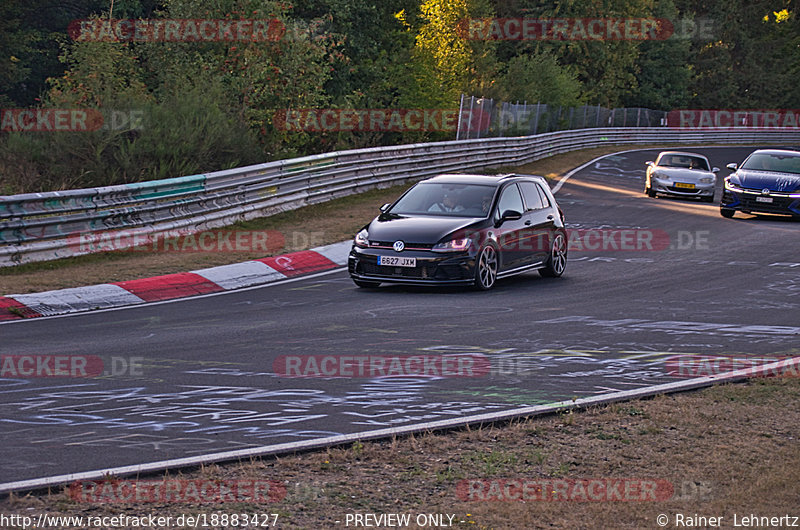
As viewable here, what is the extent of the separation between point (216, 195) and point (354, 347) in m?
9.20

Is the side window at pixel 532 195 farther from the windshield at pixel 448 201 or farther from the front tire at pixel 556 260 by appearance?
the windshield at pixel 448 201

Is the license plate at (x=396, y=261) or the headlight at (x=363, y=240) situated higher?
the headlight at (x=363, y=240)

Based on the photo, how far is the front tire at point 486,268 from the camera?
13.9m

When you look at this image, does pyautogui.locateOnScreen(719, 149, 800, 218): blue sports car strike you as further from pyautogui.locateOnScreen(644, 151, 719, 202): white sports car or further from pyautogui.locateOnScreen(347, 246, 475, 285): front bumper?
pyautogui.locateOnScreen(347, 246, 475, 285): front bumper

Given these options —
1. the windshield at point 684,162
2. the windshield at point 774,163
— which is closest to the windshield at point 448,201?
the windshield at point 774,163

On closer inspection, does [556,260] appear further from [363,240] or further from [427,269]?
[363,240]

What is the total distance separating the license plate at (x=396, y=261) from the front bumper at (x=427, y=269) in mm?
40

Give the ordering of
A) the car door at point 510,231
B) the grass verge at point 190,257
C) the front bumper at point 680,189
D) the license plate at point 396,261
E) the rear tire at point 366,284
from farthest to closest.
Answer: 1. the front bumper at point 680,189
2. the car door at point 510,231
3. the rear tire at point 366,284
4. the license plate at point 396,261
5. the grass verge at point 190,257

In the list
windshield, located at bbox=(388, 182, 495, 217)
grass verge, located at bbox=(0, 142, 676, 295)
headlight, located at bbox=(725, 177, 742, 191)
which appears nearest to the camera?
grass verge, located at bbox=(0, 142, 676, 295)

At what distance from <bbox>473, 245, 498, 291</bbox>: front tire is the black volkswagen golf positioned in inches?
0.5

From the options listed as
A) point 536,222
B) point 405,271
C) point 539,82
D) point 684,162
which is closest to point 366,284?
point 405,271

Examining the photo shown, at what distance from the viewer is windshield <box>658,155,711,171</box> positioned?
29578 millimetres

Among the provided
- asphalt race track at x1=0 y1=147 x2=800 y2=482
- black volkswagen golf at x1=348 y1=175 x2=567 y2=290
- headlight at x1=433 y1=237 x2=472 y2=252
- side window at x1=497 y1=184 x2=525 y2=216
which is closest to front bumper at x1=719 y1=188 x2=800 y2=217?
asphalt race track at x1=0 y1=147 x2=800 y2=482

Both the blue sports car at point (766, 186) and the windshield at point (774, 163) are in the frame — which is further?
the windshield at point (774, 163)
